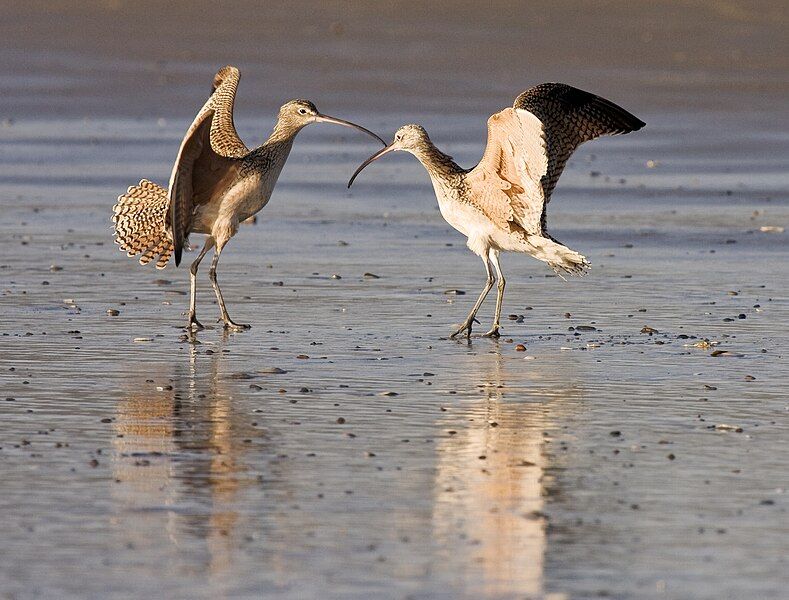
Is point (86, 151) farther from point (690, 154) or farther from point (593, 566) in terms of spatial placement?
point (593, 566)

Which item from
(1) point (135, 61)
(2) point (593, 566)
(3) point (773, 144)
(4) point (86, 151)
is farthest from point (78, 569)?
(1) point (135, 61)

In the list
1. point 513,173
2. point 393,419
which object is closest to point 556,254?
point 513,173

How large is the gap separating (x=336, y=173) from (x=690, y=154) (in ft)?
12.7

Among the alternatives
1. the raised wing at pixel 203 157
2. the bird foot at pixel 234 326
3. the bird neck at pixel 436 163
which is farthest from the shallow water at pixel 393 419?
the bird neck at pixel 436 163

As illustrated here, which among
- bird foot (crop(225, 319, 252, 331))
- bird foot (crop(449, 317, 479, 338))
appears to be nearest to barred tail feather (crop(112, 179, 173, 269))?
bird foot (crop(225, 319, 252, 331))

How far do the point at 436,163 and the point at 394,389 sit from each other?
296cm

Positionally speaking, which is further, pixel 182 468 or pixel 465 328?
pixel 465 328

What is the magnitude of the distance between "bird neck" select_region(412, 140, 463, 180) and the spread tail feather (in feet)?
2.44

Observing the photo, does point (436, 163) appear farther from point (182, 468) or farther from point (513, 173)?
point (182, 468)

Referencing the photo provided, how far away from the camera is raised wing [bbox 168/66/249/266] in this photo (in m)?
10.6

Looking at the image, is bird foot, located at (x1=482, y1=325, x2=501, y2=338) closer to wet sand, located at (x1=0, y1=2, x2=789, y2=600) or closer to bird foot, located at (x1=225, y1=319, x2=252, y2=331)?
wet sand, located at (x1=0, y1=2, x2=789, y2=600)

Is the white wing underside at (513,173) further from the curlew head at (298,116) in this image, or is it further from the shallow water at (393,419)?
the curlew head at (298,116)

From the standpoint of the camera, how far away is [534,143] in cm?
1027

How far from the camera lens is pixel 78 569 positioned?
5777mm
